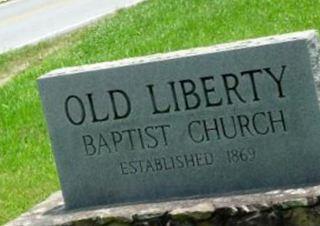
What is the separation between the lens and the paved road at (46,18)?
22234 millimetres

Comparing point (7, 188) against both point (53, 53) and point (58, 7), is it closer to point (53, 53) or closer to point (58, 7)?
point (53, 53)

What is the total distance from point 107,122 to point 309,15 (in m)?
8.66

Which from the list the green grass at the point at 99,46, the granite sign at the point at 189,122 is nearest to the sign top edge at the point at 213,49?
the granite sign at the point at 189,122

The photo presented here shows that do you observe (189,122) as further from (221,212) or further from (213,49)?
(221,212)

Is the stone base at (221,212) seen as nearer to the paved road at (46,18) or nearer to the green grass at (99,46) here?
the green grass at (99,46)

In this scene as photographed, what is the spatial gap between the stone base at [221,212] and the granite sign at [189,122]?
19 cm

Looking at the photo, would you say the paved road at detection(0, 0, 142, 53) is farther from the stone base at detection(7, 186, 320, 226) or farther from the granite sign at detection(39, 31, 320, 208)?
the stone base at detection(7, 186, 320, 226)

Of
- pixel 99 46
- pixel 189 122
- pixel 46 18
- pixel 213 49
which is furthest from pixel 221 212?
pixel 46 18

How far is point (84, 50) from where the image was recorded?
17.8 m

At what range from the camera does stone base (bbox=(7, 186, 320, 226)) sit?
288 inches

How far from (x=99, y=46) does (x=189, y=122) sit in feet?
33.1

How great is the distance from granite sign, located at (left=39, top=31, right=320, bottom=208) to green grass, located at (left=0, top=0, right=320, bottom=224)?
2.09m

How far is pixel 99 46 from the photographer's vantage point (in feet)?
58.3

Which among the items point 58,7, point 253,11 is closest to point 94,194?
point 253,11
